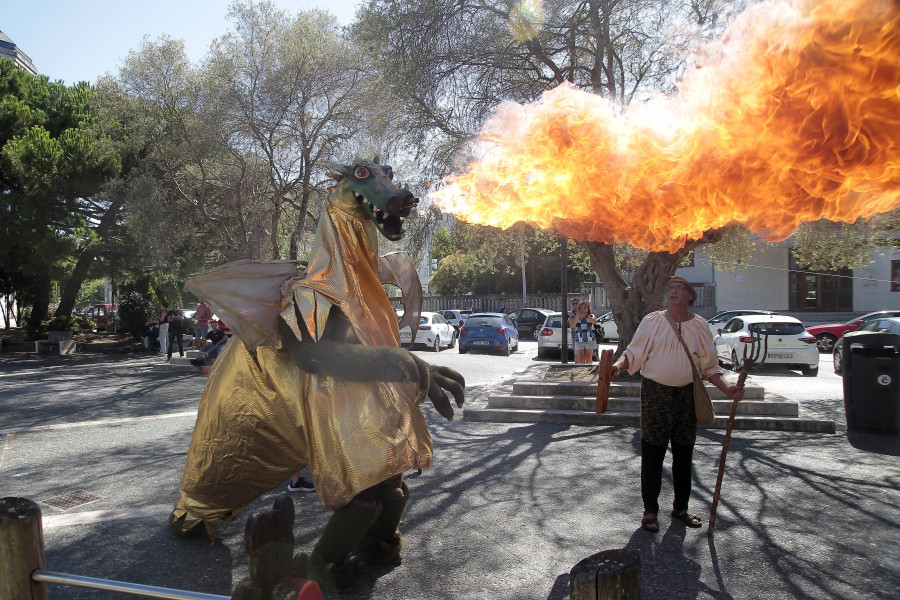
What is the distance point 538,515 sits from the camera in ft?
14.8

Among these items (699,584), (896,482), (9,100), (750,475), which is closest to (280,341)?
(699,584)

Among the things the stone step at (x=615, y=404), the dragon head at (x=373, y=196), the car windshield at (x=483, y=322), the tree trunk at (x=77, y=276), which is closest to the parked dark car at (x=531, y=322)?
the car windshield at (x=483, y=322)

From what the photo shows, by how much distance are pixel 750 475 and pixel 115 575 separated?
5106 mm

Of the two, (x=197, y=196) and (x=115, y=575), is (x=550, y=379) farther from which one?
(x=197, y=196)

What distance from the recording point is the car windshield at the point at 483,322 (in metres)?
19.9

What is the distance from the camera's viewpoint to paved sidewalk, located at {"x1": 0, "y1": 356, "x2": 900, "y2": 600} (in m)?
3.46

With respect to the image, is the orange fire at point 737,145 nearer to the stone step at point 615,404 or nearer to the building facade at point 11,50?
the stone step at point 615,404

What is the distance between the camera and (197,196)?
18.1m

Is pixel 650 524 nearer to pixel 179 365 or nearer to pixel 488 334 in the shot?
pixel 179 365

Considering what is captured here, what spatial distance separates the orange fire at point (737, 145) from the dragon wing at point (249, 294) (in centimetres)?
321

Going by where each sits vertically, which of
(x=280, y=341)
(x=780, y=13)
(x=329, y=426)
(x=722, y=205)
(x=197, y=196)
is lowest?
(x=329, y=426)

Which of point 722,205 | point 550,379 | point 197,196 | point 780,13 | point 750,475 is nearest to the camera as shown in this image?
point 780,13

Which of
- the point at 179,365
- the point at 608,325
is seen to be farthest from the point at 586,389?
the point at 608,325

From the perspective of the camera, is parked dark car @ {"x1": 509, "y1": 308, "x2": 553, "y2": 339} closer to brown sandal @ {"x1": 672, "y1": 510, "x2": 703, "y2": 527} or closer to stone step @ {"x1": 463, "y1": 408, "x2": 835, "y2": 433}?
stone step @ {"x1": 463, "y1": 408, "x2": 835, "y2": 433}
